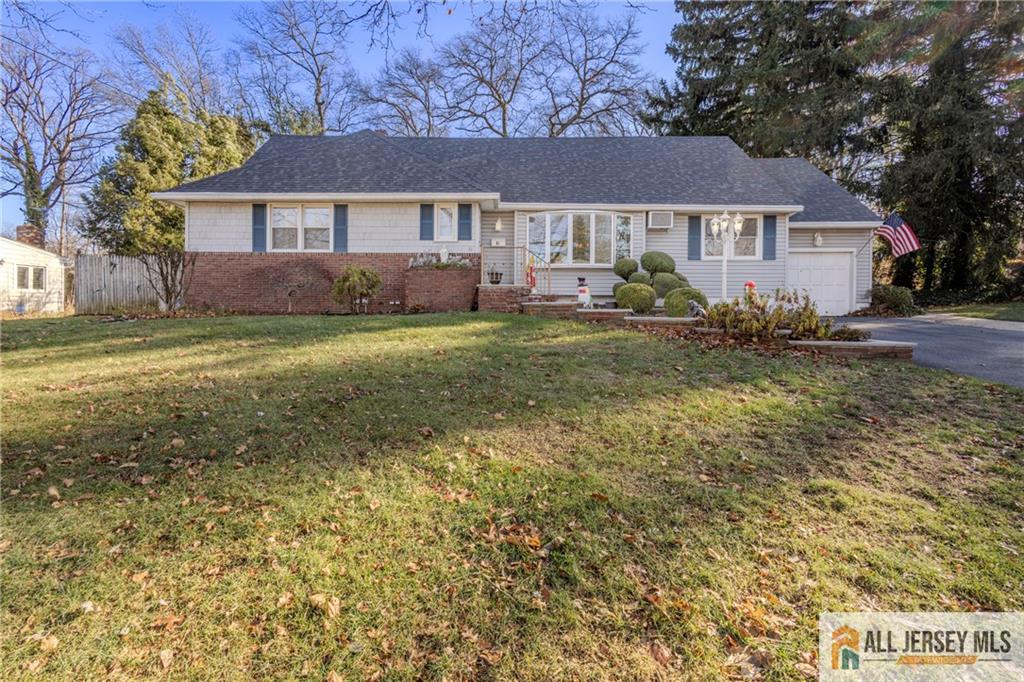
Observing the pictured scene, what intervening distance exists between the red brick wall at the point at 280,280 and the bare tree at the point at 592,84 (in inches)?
637

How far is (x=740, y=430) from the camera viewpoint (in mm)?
4234

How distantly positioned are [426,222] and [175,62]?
19204mm

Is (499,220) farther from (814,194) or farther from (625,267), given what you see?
(814,194)

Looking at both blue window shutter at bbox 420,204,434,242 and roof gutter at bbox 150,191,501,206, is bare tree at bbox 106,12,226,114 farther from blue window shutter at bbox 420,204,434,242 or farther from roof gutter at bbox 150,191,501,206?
blue window shutter at bbox 420,204,434,242

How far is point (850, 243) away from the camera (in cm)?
1541

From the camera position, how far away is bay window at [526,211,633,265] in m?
14.1

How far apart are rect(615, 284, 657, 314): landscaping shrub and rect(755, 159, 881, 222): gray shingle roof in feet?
25.7

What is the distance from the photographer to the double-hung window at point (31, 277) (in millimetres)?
18375

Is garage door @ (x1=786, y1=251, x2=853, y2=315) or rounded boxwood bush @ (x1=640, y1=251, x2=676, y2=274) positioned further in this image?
garage door @ (x1=786, y1=251, x2=853, y2=315)

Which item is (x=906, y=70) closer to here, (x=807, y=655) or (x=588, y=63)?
(x=588, y=63)

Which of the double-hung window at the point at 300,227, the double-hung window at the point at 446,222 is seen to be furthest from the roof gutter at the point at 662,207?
the double-hung window at the point at 300,227

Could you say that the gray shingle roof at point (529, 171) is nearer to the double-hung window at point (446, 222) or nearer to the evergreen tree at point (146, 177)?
the double-hung window at point (446, 222)

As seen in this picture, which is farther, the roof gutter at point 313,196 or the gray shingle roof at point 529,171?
the gray shingle roof at point 529,171

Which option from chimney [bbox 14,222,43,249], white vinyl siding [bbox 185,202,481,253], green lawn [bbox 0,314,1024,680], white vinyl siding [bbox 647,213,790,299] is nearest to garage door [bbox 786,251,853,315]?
white vinyl siding [bbox 647,213,790,299]
